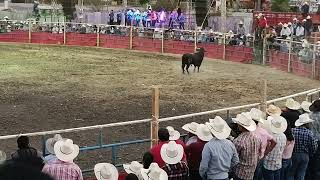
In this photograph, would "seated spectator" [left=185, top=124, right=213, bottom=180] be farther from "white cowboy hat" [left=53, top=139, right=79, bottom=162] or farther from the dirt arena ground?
the dirt arena ground

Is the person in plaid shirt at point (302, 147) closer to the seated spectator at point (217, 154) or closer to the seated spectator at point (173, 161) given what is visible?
the seated spectator at point (217, 154)

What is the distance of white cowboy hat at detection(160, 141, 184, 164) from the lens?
551 centimetres

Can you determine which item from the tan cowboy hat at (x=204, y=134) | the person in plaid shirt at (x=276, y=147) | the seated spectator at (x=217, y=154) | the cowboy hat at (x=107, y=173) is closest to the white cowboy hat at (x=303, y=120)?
the person in plaid shirt at (x=276, y=147)

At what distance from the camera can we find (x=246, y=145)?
6.24 metres

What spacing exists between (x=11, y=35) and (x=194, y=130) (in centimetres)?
2735

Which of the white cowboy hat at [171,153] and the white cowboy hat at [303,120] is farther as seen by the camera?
the white cowboy hat at [303,120]

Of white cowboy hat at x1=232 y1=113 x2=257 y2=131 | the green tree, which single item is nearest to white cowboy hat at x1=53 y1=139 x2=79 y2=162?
white cowboy hat at x1=232 y1=113 x2=257 y2=131

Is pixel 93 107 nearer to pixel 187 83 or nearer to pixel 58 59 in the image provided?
pixel 187 83

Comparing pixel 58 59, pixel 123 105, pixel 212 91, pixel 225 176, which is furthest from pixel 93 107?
pixel 58 59

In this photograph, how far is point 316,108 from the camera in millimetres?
7668

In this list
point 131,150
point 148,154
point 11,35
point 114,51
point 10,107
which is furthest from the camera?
point 11,35

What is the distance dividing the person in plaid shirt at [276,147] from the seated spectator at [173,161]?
151 cm

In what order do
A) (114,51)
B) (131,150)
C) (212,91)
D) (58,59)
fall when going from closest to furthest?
(131,150) < (212,91) < (58,59) < (114,51)

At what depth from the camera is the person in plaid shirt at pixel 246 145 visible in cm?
622
